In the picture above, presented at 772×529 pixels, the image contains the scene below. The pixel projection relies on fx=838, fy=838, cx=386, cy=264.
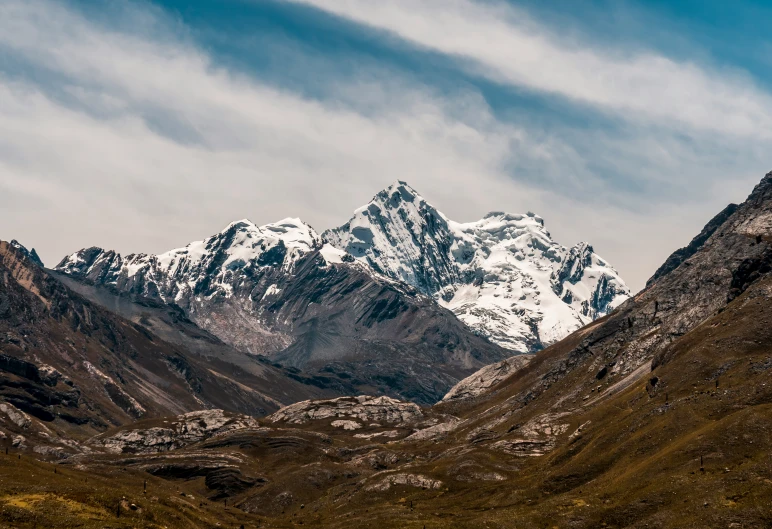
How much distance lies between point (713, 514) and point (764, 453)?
67.0 feet

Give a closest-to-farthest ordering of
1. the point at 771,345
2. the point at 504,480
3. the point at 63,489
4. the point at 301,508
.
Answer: the point at 63,489
the point at 771,345
the point at 504,480
the point at 301,508

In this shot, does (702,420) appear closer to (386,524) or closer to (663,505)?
(663,505)

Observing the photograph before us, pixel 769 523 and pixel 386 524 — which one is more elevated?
pixel 769 523

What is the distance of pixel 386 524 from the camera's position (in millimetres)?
134875

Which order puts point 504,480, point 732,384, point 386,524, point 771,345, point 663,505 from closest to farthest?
point 663,505
point 386,524
point 732,384
point 771,345
point 504,480

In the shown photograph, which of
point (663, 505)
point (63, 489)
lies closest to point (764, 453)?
point (663, 505)

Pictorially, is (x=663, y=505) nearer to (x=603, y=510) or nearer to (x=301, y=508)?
(x=603, y=510)

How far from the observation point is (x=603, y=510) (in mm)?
117938

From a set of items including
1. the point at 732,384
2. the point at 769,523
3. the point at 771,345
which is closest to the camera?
the point at 769,523

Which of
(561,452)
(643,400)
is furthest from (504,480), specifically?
(643,400)

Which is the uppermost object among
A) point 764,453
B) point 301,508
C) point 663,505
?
point 764,453

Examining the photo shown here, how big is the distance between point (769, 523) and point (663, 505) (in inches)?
681

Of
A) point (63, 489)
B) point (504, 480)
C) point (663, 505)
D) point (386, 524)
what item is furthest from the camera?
point (504, 480)

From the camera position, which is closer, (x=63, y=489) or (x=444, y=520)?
(x=63, y=489)
